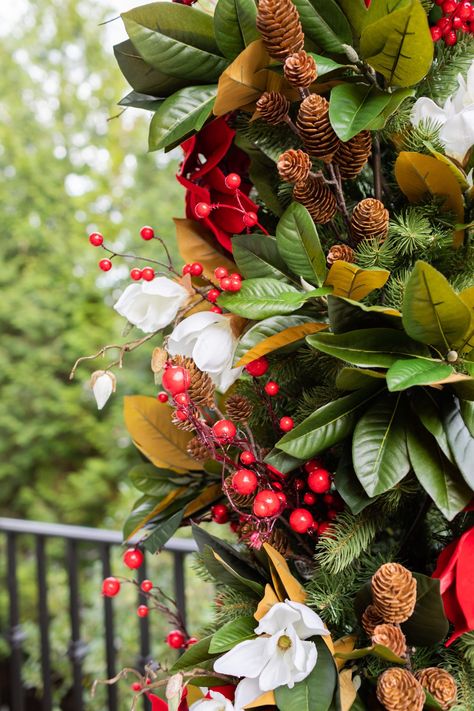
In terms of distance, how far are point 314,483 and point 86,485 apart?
4.67 meters

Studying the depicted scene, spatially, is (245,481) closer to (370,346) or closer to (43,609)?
(370,346)

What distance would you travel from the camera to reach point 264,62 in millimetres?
455

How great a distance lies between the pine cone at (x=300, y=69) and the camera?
0.41 m

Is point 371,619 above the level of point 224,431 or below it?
below

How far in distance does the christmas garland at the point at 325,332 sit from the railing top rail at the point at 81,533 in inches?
27.2

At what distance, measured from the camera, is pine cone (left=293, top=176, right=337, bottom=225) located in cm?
46

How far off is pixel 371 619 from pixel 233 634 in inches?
3.7

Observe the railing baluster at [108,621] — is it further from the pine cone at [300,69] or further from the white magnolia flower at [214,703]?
the pine cone at [300,69]

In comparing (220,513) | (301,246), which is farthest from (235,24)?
(220,513)

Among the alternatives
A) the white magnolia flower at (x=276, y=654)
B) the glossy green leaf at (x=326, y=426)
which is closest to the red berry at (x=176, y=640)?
the white magnolia flower at (x=276, y=654)

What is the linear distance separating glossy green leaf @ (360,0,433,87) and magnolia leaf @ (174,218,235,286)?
0.62ft

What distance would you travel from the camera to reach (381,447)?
1.37 ft

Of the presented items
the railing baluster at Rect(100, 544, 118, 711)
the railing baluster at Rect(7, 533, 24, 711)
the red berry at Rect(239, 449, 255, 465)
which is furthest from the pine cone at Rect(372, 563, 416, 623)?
the railing baluster at Rect(7, 533, 24, 711)

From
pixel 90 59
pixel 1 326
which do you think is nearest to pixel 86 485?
pixel 1 326
